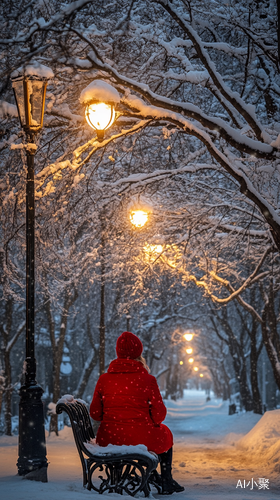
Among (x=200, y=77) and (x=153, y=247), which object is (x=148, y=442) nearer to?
(x=200, y=77)

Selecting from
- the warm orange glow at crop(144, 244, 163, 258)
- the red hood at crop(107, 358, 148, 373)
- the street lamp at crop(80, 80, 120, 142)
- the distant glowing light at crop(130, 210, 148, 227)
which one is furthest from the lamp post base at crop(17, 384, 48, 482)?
the warm orange glow at crop(144, 244, 163, 258)


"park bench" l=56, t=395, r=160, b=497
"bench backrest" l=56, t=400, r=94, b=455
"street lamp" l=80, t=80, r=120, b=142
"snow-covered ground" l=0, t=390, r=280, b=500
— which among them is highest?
"street lamp" l=80, t=80, r=120, b=142

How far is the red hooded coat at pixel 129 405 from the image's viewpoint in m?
5.61

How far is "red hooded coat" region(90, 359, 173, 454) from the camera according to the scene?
5.61 meters

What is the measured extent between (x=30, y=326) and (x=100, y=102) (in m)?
2.74

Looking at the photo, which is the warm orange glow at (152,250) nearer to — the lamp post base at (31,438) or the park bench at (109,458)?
the lamp post base at (31,438)

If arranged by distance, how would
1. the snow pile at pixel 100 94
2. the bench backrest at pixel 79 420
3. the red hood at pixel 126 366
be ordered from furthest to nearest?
the snow pile at pixel 100 94 → the red hood at pixel 126 366 → the bench backrest at pixel 79 420

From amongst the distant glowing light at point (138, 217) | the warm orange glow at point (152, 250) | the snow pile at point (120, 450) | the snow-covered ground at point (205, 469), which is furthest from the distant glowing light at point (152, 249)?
the snow pile at point (120, 450)

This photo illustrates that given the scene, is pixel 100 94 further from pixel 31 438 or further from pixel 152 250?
pixel 152 250

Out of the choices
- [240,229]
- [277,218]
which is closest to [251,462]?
[240,229]

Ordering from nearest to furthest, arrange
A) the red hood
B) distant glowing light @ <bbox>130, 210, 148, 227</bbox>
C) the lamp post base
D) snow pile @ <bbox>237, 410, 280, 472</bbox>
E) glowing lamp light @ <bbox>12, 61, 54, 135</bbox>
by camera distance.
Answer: the red hood < the lamp post base < glowing lamp light @ <bbox>12, 61, 54, 135</bbox> < distant glowing light @ <bbox>130, 210, 148, 227</bbox> < snow pile @ <bbox>237, 410, 280, 472</bbox>

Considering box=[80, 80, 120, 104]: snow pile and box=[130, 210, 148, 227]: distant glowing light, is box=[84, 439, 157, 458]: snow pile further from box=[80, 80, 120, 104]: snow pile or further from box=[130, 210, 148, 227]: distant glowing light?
box=[130, 210, 148, 227]: distant glowing light

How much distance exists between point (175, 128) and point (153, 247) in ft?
15.2

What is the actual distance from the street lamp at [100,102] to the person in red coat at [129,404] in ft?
8.63
